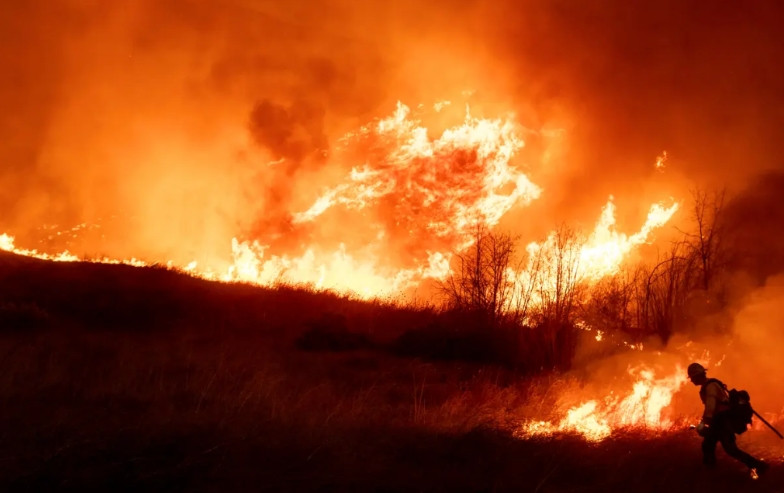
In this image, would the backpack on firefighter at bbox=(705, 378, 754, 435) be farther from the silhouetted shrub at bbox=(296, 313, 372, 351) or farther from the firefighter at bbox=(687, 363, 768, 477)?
the silhouetted shrub at bbox=(296, 313, 372, 351)

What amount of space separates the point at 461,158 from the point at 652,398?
17.0 metres

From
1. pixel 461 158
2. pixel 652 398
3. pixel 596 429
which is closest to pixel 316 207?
pixel 461 158

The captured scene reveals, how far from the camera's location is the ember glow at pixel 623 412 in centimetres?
988

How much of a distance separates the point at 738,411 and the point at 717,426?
13.5 inches

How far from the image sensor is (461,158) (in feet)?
93.2

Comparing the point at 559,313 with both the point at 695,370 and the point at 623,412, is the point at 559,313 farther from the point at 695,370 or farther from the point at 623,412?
the point at 695,370

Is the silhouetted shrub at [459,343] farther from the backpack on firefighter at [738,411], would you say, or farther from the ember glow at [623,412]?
the backpack on firefighter at [738,411]

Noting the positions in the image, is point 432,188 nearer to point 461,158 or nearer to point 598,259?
point 461,158

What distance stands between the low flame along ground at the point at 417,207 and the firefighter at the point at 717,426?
59.1ft

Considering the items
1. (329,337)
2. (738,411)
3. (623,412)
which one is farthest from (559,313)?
(738,411)

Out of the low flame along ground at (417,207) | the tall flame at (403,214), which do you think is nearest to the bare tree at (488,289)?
the low flame along ground at (417,207)

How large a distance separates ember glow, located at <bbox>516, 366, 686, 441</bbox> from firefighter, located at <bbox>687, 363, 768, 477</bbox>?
5.82 feet

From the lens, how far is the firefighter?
7746mm

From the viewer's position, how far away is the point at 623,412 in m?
12.2
